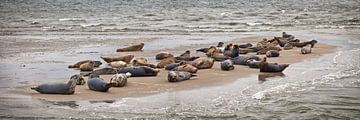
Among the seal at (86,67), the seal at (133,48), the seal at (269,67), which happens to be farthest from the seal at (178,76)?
the seal at (133,48)

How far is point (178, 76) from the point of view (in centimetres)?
976

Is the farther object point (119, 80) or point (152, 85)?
Result: point (152, 85)

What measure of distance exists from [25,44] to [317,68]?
11147mm

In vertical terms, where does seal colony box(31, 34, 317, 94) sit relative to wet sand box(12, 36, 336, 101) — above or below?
above

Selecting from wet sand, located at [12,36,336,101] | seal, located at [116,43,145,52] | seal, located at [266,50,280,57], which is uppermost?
seal, located at [116,43,145,52]

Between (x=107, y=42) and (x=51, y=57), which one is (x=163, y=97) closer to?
(x=51, y=57)

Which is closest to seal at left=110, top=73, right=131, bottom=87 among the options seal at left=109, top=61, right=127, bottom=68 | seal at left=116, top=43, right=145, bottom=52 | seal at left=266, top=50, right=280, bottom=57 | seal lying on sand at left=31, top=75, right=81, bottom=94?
seal lying on sand at left=31, top=75, right=81, bottom=94

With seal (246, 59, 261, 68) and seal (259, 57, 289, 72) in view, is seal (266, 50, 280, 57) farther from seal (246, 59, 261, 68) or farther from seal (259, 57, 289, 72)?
seal (259, 57, 289, 72)

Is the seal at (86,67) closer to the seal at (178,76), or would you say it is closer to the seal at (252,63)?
the seal at (178,76)

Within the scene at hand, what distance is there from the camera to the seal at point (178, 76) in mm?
9625

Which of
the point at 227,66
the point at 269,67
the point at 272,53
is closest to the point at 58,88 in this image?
the point at 227,66

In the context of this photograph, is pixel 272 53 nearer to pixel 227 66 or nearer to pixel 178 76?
pixel 227 66

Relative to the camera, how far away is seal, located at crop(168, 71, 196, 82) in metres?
9.62

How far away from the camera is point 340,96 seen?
8.18 metres
